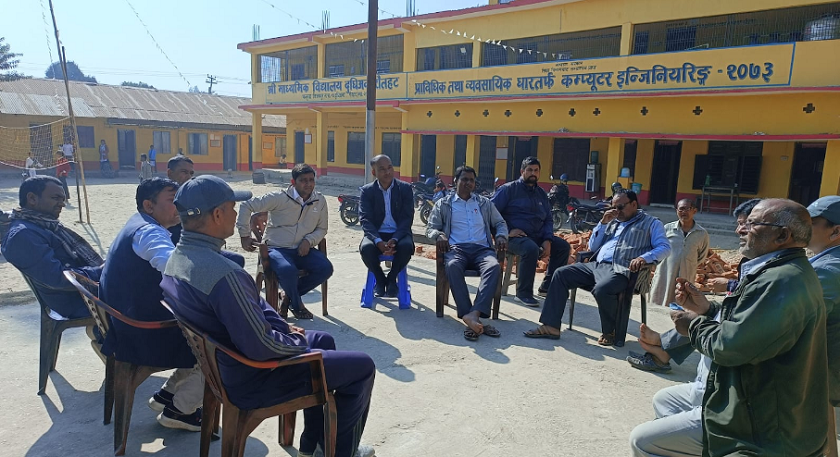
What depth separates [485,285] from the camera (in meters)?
4.86

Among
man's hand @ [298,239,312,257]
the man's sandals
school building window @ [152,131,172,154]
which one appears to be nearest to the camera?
the man's sandals

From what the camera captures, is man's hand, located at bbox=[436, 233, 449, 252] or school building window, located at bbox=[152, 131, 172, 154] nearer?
man's hand, located at bbox=[436, 233, 449, 252]

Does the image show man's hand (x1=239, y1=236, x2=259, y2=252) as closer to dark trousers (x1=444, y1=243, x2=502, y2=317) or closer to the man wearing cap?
dark trousers (x1=444, y1=243, x2=502, y2=317)

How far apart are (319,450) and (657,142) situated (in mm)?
15537

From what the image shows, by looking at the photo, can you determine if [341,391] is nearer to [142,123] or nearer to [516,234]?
[516,234]

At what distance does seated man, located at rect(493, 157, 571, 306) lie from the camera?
5.88m

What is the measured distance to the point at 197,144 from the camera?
2912cm

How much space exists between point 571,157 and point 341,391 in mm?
16027

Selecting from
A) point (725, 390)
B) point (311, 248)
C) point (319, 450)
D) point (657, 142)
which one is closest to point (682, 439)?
point (725, 390)

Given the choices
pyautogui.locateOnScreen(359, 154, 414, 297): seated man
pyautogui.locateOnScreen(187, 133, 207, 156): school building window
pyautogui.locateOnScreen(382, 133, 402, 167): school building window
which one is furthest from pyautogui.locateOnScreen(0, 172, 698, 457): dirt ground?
pyautogui.locateOnScreen(187, 133, 207, 156): school building window

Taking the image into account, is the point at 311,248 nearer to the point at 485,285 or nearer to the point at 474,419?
the point at 485,285

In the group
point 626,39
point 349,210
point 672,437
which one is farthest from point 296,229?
point 626,39

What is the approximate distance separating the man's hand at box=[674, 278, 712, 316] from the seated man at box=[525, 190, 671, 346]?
6.47ft

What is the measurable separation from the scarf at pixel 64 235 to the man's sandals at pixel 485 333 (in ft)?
9.53
